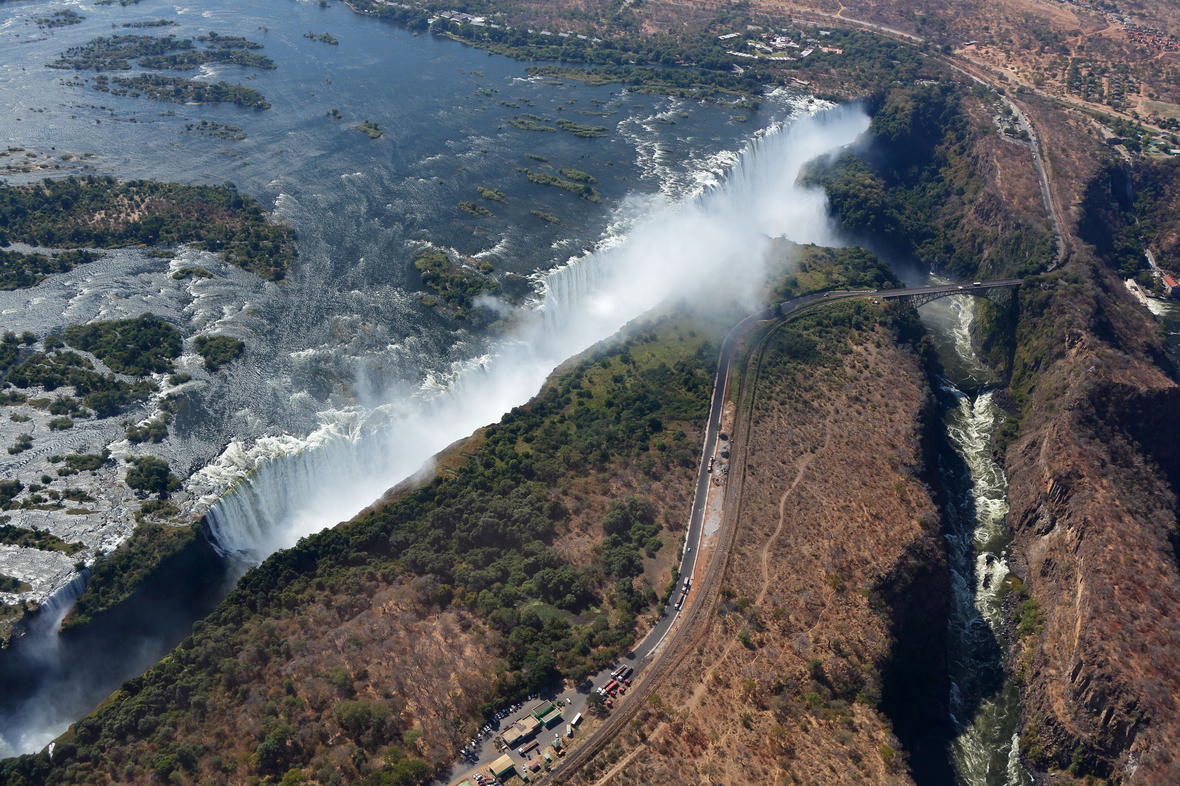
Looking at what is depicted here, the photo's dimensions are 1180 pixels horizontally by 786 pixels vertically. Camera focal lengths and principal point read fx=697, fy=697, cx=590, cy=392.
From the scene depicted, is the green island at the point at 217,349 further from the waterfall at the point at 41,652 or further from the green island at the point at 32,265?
the waterfall at the point at 41,652

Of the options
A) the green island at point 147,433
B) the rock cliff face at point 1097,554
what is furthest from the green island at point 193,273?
the rock cliff face at point 1097,554

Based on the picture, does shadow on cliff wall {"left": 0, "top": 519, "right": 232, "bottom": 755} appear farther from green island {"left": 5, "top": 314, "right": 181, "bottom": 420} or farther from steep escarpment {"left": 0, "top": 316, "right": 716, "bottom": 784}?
green island {"left": 5, "top": 314, "right": 181, "bottom": 420}

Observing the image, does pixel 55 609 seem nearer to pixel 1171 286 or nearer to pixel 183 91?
pixel 183 91

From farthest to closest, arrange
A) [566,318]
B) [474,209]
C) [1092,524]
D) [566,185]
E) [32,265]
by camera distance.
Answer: [566,185], [474,209], [566,318], [32,265], [1092,524]

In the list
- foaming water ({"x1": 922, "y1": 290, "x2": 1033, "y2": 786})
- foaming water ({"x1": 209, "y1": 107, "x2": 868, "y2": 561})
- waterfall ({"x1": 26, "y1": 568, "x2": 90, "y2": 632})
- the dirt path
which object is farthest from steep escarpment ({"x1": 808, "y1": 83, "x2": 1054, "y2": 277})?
waterfall ({"x1": 26, "y1": 568, "x2": 90, "y2": 632})

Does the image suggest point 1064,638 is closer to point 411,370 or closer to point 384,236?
point 411,370

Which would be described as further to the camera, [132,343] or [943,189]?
[943,189]

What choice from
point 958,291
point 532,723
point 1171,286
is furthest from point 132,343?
point 1171,286

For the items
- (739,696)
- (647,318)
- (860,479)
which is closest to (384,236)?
(647,318)
